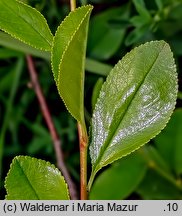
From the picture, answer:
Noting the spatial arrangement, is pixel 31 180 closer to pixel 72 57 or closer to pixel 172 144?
pixel 72 57

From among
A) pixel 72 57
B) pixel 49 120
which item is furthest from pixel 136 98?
pixel 49 120

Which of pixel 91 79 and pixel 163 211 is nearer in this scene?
pixel 163 211

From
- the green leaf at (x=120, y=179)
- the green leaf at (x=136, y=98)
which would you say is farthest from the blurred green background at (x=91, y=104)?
the green leaf at (x=136, y=98)

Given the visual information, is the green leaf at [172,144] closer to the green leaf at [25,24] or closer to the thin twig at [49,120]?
the thin twig at [49,120]

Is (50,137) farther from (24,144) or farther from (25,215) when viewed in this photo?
(25,215)

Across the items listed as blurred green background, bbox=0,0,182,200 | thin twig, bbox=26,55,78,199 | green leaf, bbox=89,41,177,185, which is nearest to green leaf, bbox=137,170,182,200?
blurred green background, bbox=0,0,182,200

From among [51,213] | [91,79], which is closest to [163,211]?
[51,213]
